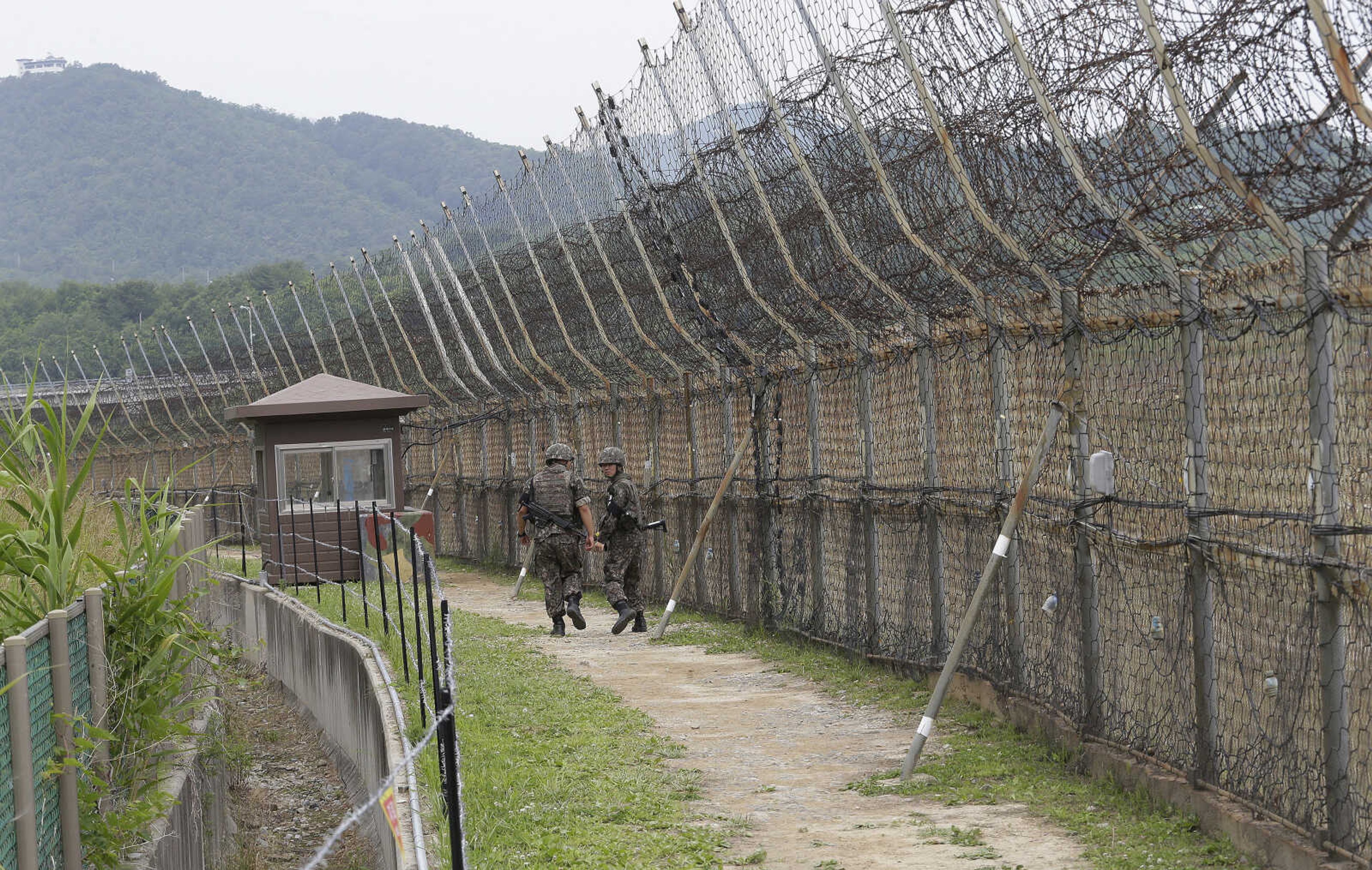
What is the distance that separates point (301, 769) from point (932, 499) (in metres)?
5.02

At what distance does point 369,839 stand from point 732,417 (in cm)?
577

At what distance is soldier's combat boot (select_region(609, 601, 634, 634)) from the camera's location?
45.3 feet

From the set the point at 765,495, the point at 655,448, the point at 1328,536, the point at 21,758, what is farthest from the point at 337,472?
the point at 1328,536

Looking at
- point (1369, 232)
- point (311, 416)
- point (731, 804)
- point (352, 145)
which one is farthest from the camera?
point (352, 145)

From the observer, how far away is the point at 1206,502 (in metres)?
6.45

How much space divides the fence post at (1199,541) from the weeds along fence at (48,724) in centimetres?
405

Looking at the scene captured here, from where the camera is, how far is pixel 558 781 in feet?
25.6

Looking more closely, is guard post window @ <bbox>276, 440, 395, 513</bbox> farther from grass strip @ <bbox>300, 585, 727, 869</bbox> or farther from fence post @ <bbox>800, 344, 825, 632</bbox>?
fence post @ <bbox>800, 344, 825, 632</bbox>

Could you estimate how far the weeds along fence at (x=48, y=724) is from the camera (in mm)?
5133

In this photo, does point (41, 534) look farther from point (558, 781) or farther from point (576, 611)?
point (576, 611)

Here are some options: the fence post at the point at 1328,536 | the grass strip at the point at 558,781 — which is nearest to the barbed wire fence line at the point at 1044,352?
the fence post at the point at 1328,536

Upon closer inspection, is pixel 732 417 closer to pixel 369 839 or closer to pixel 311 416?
pixel 369 839

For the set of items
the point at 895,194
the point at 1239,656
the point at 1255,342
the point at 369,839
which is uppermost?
the point at 895,194

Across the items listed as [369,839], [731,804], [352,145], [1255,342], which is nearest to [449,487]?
[369,839]
